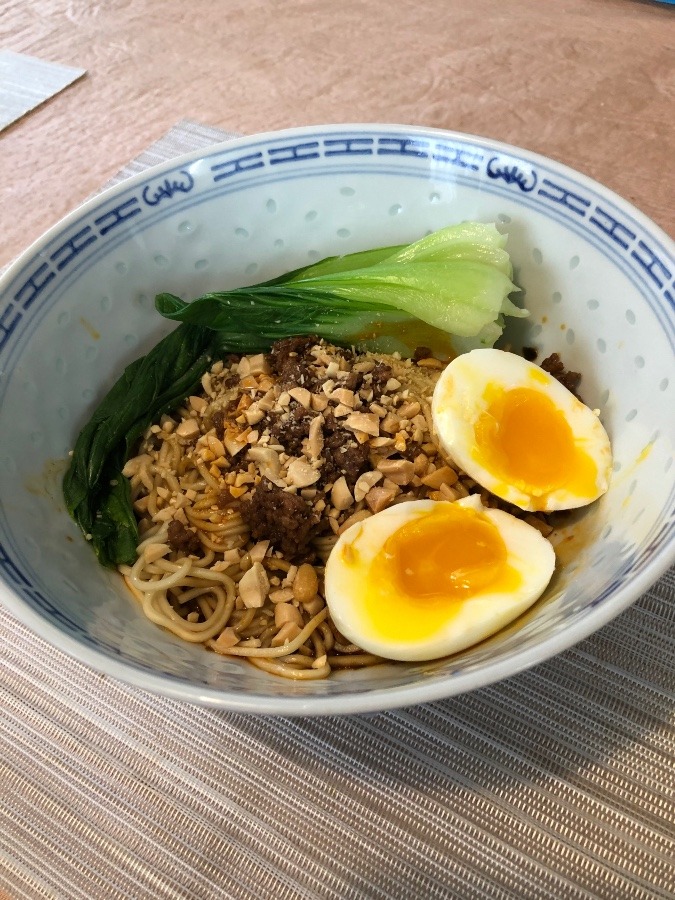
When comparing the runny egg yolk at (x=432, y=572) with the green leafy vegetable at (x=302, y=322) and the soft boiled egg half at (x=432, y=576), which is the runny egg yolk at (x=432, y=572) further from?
the green leafy vegetable at (x=302, y=322)

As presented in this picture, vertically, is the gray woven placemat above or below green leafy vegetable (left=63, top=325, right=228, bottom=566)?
below

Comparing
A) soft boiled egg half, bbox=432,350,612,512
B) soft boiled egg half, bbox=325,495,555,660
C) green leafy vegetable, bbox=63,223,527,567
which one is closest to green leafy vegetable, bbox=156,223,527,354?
green leafy vegetable, bbox=63,223,527,567

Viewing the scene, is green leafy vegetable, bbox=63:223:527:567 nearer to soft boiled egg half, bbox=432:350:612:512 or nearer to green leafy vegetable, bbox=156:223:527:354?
green leafy vegetable, bbox=156:223:527:354

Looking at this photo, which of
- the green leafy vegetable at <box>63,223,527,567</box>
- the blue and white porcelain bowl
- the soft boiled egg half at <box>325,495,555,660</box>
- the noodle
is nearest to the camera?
the blue and white porcelain bowl

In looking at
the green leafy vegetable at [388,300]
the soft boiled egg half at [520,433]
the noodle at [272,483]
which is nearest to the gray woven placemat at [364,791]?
the noodle at [272,483]

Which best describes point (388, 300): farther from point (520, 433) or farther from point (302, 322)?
point (520, 433)

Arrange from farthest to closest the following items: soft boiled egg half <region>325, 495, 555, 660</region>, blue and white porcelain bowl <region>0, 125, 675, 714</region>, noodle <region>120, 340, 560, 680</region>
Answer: noodle <region>120, 340, 560, 680</region> < soft boiled egg half <region>325, 495, 555, 660</region> < blue and white porcelain bowl <region>0, 125, 675, 714</region>

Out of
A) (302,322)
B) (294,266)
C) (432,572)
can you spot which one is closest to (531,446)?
(432,572)
